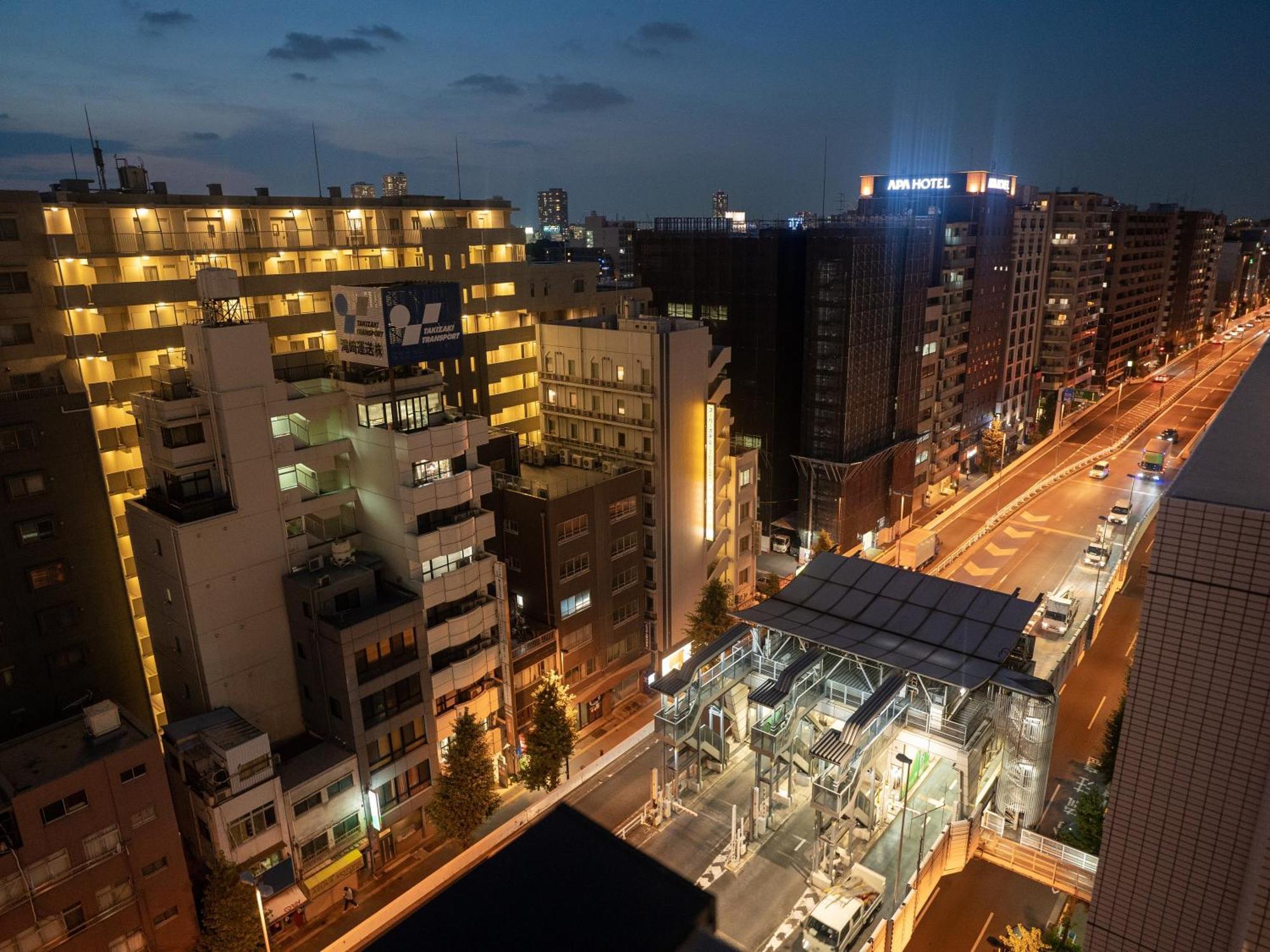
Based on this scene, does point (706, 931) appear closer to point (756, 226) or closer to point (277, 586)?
point (277, 586)

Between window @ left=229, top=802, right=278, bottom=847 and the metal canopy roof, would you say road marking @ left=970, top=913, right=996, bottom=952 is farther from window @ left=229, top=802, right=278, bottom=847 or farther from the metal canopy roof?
window @ left=229, top=802, right=278, bottom=847

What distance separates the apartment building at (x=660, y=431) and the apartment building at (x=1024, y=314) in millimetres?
61216

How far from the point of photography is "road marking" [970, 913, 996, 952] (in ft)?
109

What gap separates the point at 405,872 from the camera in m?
38.5

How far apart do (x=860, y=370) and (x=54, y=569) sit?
5839 cm

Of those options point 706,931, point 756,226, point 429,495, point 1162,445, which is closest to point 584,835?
point 706,931

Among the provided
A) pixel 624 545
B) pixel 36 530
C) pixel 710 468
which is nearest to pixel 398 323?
pixel 36 530

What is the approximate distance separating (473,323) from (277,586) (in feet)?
97.2

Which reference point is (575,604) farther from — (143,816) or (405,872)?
(143,816)

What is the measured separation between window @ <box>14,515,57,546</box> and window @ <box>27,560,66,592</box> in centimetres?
125

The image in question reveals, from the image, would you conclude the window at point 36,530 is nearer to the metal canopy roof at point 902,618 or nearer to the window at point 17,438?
the window at point 17,438

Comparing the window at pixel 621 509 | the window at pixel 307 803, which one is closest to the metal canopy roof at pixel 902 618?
the window at pixel 621 509

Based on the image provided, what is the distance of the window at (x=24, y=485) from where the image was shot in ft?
113

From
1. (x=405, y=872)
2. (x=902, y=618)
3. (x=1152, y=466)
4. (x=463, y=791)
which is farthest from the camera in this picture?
(x=1152, y=466)
